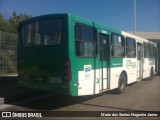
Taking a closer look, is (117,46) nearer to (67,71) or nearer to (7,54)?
(67,71)

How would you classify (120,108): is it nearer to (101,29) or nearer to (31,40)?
(101,29)

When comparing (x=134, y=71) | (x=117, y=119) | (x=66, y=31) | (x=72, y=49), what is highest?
(x=66, y=31)

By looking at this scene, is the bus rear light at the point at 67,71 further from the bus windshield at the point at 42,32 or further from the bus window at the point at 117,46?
the bus window at the point at 117,46

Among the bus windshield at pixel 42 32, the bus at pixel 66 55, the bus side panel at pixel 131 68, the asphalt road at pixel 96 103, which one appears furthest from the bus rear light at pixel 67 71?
the bus side panel at pixel 131 68

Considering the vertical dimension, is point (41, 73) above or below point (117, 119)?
above

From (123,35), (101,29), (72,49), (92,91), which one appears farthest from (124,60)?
(72,49)

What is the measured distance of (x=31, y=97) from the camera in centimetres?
1206

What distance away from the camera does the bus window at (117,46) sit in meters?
12.5

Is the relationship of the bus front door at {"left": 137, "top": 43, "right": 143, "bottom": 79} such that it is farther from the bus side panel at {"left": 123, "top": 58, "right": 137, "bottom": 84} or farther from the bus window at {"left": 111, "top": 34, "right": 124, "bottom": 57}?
the bus window at {"left": 111, "top": 34, "right": 124, "bottom": 57}

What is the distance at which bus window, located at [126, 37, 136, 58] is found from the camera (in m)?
14.5

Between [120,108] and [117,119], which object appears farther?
[120,108]

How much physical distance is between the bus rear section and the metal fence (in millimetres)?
4575

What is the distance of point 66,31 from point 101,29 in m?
2.45

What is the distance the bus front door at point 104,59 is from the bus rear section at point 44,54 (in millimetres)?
2334
